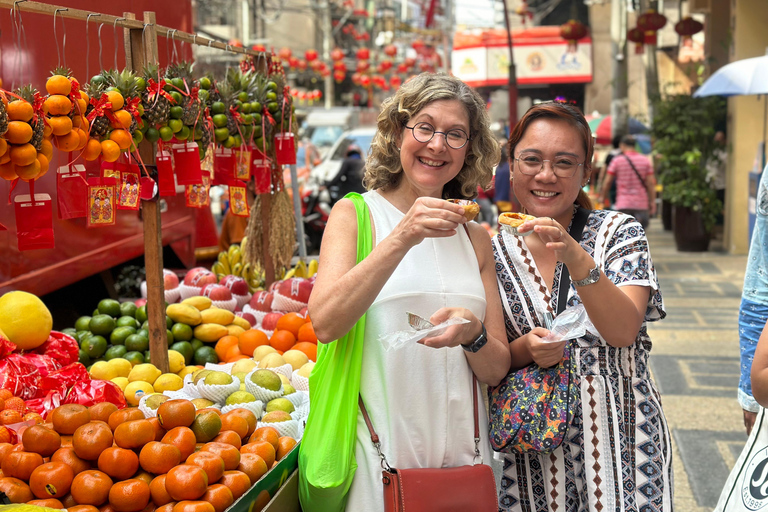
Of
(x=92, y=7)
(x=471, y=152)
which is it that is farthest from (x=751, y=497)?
(x=92, y=7)

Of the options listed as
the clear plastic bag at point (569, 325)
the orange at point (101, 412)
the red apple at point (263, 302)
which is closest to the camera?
the clear plastic bag at point (569, 325)

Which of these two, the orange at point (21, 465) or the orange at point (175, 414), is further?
the orange at point (175, 414)

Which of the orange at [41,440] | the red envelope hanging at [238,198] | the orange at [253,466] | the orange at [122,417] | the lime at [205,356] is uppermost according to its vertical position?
the red envelope hanging at [238,198]

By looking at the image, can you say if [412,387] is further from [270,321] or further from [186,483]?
[270,321]

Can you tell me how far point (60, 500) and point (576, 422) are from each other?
5.13ft

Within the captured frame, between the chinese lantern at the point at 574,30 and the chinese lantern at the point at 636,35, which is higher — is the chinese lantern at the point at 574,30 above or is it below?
above

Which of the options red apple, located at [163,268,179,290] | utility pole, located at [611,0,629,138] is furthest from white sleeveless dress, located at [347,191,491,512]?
utility pole, located at [611,0,629,138]

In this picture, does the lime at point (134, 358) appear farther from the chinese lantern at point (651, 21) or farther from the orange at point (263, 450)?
the chinese lantern at point (651, 21)

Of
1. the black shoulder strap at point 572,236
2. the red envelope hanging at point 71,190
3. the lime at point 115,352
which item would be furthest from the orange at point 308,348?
the black shoulder strap at point 572,236

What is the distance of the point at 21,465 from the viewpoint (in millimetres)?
2238

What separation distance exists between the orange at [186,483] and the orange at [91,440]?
0.25 metres

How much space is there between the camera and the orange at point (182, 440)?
7.65 ft

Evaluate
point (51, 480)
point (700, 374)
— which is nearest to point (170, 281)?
point (51, 480)

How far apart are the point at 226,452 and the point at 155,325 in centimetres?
125
